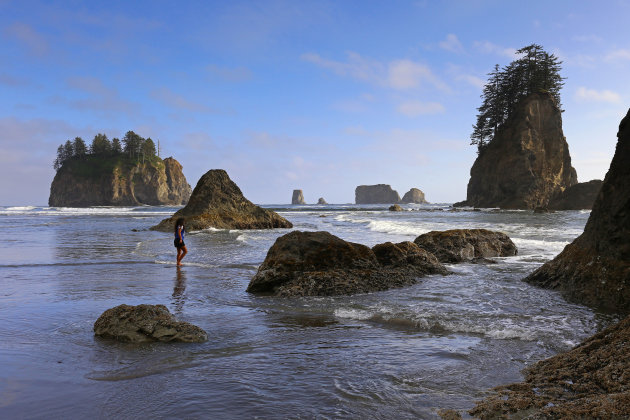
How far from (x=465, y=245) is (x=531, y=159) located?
51.9 m

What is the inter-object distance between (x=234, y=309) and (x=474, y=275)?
5553mm

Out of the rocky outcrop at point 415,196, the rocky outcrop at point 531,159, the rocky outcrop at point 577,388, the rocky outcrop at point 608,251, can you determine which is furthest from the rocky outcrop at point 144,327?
the rocky outcrop at point 415,196

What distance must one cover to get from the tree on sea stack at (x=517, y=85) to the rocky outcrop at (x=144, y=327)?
6583 cm

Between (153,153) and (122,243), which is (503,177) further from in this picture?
(153,153)

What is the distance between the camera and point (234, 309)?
6500mm

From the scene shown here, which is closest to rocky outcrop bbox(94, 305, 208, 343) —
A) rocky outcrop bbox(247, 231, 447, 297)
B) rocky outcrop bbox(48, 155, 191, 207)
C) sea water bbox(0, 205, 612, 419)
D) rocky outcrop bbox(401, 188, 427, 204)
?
sea water bbox(0, 205, 612, 419)

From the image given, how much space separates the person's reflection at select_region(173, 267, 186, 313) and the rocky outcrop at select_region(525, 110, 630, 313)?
6.40m

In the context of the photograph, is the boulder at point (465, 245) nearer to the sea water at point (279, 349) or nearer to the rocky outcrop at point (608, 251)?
the sea water at point (279, 349)

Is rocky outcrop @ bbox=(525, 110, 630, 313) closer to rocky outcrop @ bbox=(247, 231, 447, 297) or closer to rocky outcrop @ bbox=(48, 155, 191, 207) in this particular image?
rocky outcrop @ bbox=(247, 231, 447, 297)

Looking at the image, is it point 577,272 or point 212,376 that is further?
point 577,272

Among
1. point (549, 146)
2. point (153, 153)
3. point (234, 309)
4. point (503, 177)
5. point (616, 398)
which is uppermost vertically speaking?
point (153, 153)

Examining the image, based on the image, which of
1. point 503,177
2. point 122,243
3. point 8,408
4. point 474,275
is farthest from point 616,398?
point 503,177

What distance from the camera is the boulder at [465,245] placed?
11.5m

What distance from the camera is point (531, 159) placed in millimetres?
56531
